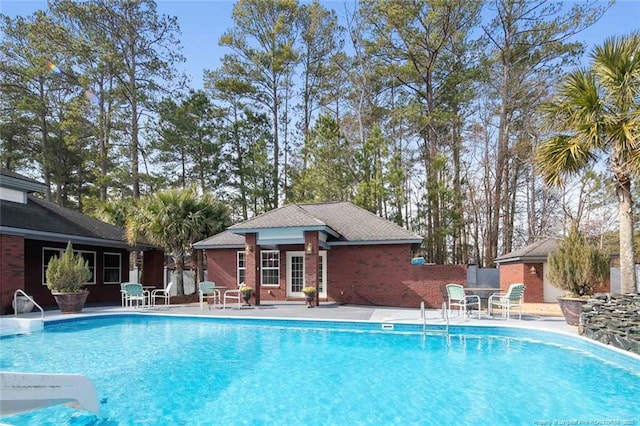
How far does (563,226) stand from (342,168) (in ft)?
49.1

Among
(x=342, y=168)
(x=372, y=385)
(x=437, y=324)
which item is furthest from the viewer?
(x=342, y=168)

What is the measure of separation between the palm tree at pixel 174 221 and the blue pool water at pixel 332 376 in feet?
19.5

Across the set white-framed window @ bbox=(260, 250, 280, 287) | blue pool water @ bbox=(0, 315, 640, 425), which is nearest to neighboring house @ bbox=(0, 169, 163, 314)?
blue pool water @ bbox=(0, 315, 640, 425)

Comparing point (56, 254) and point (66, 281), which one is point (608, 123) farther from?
point (56, 254)

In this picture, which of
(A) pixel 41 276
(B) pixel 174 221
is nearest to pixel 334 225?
(B) pixel 174 221

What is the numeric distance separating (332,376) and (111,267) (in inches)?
632

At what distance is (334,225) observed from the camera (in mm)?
17828

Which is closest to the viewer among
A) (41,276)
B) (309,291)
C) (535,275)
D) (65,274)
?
(65,274)

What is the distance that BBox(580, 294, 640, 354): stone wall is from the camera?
320 inches

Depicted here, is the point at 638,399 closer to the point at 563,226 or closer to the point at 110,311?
the point at 110,311

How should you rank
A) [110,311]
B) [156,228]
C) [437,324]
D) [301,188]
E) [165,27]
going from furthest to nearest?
[165,27] → [301,188] → [156,228] → [110,311] → [437,324]

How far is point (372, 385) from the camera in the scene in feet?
21.9

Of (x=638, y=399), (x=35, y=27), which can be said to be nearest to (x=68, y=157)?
(x=35, y=27)

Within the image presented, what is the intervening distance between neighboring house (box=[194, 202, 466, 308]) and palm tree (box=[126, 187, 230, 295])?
3.13 feet
